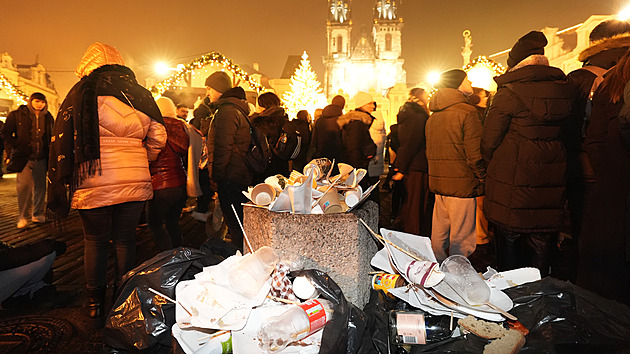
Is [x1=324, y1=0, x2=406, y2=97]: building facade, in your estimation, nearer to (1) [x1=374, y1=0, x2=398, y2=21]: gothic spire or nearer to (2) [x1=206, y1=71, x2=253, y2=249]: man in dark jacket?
(1) [x1=374, y1=0, x2=398, y2=21]: gothic spire

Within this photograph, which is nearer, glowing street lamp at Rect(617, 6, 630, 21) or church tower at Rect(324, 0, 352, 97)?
glowing street lamp at Rect(617, 6, 630, 21)

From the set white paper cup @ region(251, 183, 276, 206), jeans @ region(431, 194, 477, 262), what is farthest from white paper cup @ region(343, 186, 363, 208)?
jeans @ region(431, 194, 477, 262)

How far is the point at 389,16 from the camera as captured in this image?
98.6 meters

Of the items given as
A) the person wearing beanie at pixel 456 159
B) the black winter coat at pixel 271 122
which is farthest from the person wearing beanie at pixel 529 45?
the black winter coat at pixel 271 122

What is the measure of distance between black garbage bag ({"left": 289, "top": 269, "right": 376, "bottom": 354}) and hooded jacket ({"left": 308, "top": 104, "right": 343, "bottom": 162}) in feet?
15.1

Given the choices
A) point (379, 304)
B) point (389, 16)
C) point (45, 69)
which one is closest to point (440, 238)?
point (379, 304)

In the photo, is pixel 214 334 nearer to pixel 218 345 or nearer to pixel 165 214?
pixel 218 345

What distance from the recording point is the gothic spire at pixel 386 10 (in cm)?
9862

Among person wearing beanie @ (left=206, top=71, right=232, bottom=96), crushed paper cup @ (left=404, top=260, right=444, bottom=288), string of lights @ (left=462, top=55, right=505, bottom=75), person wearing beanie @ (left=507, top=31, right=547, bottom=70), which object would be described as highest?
string of lights @ (left=462, top=55, right=505, bottom=75)

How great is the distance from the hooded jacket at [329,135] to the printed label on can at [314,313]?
4731 millimetres

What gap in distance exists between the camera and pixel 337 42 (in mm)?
97062

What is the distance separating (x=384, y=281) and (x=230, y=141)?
2.49 m

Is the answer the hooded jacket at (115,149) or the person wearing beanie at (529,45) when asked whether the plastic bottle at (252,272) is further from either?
the person wearing beanie at (529,45)

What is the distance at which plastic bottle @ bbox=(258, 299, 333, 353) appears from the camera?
1664 mm
